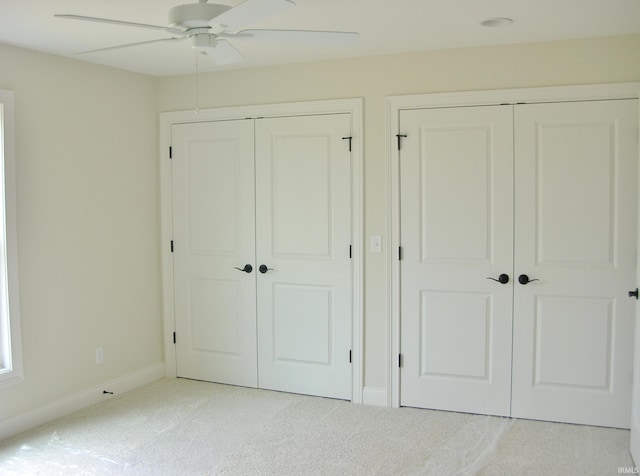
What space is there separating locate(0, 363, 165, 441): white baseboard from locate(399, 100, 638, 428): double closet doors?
1.96 metres

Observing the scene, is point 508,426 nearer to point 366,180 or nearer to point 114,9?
point 366,180

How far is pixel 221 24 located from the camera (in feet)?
7.24

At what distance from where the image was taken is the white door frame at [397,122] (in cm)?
347

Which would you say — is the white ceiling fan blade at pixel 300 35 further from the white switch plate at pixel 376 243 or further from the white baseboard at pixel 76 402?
the white baseboard at pixel 76 402

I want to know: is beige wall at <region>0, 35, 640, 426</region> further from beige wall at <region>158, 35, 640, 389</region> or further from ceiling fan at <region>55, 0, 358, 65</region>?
ceiling fan at <region>55, 0, 358, 65</region>

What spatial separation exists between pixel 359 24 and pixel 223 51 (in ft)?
2.84

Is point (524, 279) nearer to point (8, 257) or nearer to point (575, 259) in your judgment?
point (575, 259)

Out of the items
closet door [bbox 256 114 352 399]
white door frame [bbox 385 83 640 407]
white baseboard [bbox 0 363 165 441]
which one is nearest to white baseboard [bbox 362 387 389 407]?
white door frame [bbox 385 83 640 407]

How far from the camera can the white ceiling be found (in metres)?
2.78

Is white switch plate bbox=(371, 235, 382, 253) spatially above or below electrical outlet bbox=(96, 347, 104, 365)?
above

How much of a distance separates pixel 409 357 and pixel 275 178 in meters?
1.55

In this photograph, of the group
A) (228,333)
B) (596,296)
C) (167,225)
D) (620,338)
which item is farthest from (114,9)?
(620,338)

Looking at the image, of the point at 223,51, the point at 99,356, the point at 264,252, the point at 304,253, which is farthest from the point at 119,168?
the point at 223,51

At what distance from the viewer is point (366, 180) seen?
153 inches
